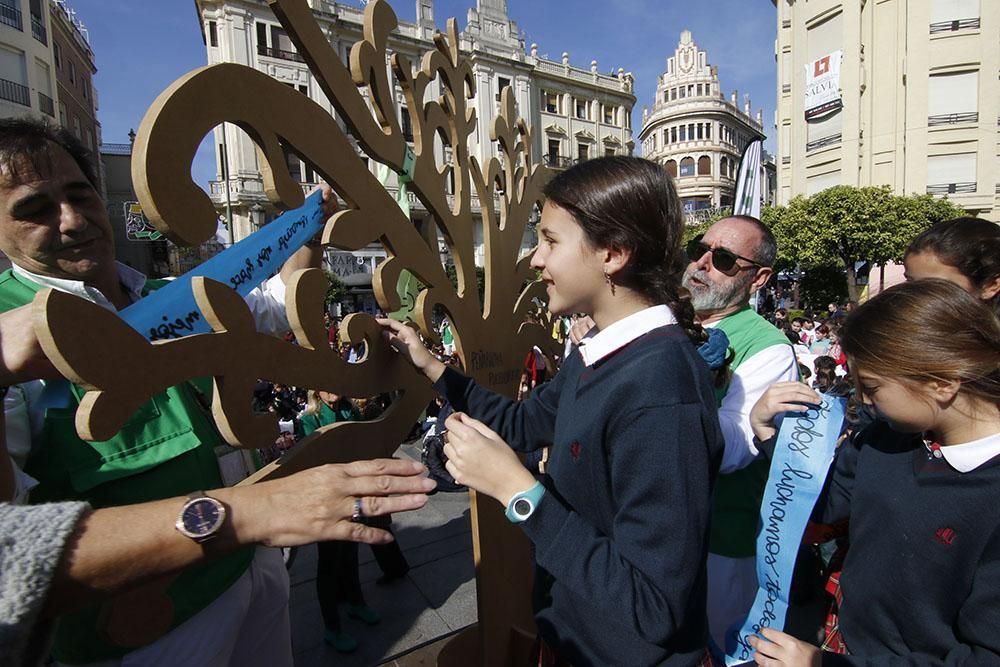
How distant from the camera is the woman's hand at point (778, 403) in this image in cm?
149

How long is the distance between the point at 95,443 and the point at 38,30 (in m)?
26.6

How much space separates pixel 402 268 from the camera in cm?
166

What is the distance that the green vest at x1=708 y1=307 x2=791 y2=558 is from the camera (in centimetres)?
181

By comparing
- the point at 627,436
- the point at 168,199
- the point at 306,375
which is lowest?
the point at 627,436

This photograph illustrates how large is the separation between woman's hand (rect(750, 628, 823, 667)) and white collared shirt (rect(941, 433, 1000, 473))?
0.55m

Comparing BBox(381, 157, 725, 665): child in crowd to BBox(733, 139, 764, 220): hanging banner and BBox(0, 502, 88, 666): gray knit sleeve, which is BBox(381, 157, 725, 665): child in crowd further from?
BBox(733, 139, 764, 220): hanging banner

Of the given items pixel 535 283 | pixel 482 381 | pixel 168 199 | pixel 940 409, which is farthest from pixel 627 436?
pixel 535 283

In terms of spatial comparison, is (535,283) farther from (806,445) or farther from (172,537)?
(172,537)

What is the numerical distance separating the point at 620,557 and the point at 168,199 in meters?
1.05

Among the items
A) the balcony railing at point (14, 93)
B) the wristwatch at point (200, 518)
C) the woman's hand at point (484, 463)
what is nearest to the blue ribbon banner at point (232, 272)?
the wristwatch at point (200, 518)

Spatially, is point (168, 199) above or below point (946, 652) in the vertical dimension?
above

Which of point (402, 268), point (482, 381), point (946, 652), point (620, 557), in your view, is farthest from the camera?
point (482, 381)

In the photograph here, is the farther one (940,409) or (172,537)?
(940,409)

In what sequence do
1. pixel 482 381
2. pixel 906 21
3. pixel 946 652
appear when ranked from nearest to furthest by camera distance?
pixel 946 652 → pixel 482 381 → pixel 906 21
